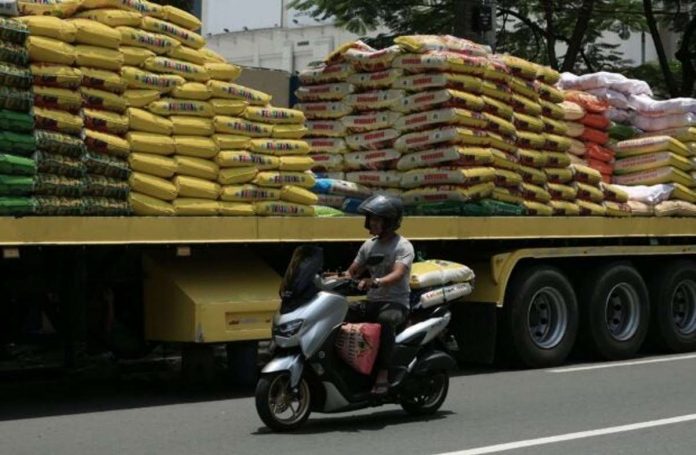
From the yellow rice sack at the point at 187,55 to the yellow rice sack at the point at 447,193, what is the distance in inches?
109

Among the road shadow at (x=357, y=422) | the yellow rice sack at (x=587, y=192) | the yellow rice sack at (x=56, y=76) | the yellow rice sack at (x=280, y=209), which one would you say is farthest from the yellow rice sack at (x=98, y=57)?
the yellow rice sack at (x=587, y=192)

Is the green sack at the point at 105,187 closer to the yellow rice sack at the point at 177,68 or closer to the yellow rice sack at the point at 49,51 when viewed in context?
the yellow rice sack at the point at 49,51

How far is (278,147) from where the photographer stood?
1041 cm

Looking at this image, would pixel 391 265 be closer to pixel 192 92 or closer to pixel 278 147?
pixel 278 147

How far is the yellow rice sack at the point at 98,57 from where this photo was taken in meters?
9.21

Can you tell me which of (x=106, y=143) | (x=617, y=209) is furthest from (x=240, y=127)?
(x=617, y=209)

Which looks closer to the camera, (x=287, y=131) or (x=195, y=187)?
(x=195, y=187)

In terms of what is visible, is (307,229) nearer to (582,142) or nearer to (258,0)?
(582,142)

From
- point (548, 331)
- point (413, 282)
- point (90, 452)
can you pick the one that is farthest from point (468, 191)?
point (90, 452)

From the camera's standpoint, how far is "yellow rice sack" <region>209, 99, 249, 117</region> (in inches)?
397

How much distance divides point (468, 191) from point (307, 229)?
213 centimetres

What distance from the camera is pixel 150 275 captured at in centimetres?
988

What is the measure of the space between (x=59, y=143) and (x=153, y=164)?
2.77 ft

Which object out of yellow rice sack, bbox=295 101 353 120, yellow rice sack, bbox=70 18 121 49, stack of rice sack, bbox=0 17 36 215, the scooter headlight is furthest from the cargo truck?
yellow rice sack, bbox=295 101 353 120
